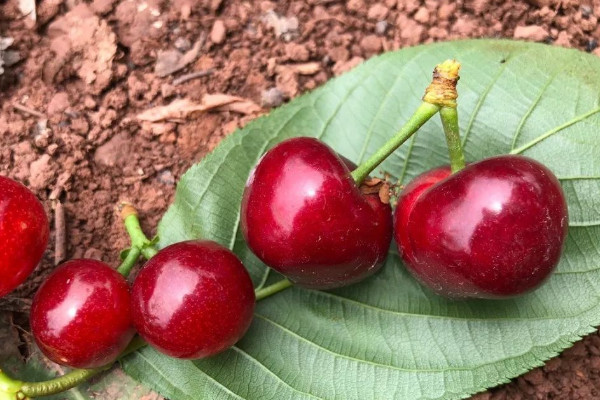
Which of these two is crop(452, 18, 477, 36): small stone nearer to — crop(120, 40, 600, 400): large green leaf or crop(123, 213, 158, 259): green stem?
crop(120, 40, 600, 400): large green leaf

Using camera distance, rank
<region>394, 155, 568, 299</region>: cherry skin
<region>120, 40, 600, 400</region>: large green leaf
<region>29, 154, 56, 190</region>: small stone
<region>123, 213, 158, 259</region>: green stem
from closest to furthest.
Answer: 1. <region>394, 155, 568, 299</region>: cherry skin
2. <region>120, 40, 600, 400</region>: large green leaf
3. <region>123, 213, 158, 259</region>: green stem
4. <region>29, 154, 56, 190</region>: small stone

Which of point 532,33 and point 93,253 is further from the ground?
point 532,33

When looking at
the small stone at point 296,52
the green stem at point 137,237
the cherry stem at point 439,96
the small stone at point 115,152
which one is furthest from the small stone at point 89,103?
the cherry stem at point 439,96

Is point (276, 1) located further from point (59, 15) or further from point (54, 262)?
point (54, 262)

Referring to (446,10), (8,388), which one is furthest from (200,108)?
(8,388)

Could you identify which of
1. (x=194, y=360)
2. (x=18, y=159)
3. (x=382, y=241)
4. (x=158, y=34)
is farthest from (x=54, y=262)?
(x=382, y=241)

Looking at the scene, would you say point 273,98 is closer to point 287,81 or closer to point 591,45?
point 287,81

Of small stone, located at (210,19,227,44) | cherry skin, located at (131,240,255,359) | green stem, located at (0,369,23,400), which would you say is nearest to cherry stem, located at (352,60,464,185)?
cherry skin, located at (131,240,255,359)
